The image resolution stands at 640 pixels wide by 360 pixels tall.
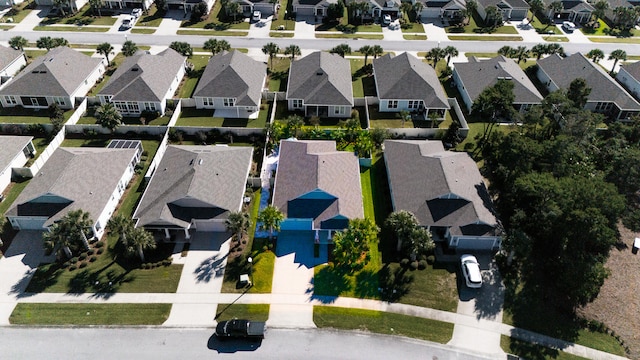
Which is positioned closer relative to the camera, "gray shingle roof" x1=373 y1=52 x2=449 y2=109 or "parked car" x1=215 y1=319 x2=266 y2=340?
"parked car" x1=215 y1=319 x2=266 y2=340

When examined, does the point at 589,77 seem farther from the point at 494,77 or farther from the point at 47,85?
the point at 47,85

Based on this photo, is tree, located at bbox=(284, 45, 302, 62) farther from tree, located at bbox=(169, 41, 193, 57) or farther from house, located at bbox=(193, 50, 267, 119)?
tree, located at bbox=(169, 41, 193, 57)

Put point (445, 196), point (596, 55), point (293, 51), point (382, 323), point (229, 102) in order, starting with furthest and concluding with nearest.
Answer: point (596, 55), point (293, 51), point (229, 102), point (445, 196), point (382, 323)

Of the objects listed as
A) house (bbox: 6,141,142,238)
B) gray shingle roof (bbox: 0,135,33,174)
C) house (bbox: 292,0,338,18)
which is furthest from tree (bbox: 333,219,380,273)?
house (bbox: 292,0,338,18)

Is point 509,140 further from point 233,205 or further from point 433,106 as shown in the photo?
point 233,205

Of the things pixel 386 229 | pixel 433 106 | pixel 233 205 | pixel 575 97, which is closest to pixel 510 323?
pixel 386 229

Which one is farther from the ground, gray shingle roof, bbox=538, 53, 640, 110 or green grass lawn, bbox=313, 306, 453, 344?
gray shingle roof, bbox=538, 53, 640, 110

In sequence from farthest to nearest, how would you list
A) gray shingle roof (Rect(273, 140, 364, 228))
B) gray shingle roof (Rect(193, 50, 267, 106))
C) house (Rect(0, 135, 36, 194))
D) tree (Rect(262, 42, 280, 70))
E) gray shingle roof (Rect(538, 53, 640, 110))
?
tree (Rect(262, 42, 280, 70)) < gray shingle roof (Rect(538, 53, 640, 110)) < gray shingle roof (Rect(193, 50, 267, 106)) < house (Rect(0, 135, 36, 194)) < gray shingle roof (Rect(273, 140, 364, 228))

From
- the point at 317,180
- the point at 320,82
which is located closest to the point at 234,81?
the point at 320,82

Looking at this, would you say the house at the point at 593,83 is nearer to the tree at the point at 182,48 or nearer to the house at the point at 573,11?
the house at the point at 573,11
